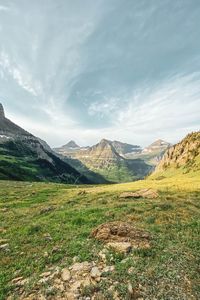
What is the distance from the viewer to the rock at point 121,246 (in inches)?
752

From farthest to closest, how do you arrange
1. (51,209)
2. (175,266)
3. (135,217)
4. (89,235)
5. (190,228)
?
(51,209) → (135,217) → (190,228) → (89,235) → (175,266)

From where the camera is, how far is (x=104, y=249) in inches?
773

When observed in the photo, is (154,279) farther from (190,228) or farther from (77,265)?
(190,228)

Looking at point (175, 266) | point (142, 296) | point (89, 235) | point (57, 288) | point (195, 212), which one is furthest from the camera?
point (195, 212)

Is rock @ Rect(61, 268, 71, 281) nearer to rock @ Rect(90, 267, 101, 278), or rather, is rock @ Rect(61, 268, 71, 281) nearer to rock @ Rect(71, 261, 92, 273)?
rock @ Rect(71, 261, 92, 273)

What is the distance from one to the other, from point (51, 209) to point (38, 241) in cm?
1565

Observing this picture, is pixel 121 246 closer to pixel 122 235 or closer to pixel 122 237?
pixel 122 237

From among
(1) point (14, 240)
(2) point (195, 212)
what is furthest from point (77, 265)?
(2) point (195, 212)

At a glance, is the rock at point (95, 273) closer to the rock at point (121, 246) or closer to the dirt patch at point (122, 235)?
the rock at point (121, 246)

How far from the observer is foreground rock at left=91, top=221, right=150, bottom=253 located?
1966cm

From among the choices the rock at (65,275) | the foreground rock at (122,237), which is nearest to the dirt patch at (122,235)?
the foreground rock at (122,237)

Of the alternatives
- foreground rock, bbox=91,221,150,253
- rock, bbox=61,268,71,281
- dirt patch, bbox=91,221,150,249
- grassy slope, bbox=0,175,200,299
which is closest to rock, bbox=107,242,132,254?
foreground rock, bbox=91,221,150,253

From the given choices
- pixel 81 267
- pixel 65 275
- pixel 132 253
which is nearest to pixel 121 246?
pixel 132 253

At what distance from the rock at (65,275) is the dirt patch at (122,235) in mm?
4292
